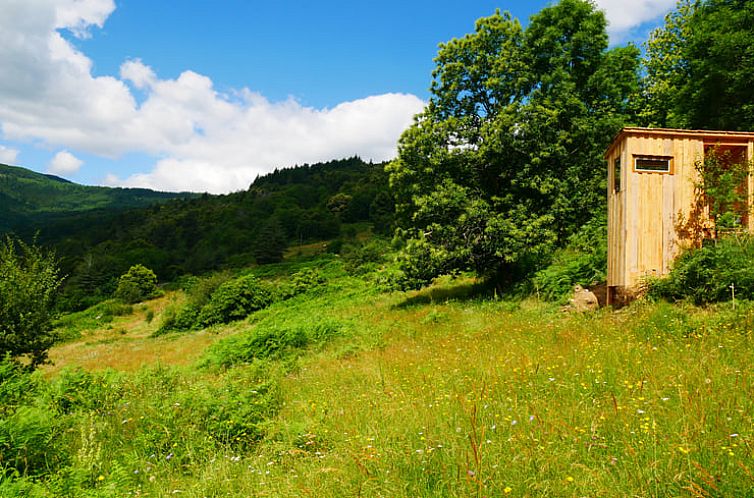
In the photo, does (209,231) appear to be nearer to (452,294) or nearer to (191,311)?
(191,311)

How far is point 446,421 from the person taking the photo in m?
4.18

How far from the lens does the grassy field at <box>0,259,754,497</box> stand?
3025 millimetres

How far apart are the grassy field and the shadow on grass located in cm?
683

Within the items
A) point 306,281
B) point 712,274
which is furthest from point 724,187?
point 306,281

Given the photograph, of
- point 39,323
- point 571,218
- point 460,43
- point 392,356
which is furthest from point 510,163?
point 39,323

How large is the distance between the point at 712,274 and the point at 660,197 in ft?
8.18

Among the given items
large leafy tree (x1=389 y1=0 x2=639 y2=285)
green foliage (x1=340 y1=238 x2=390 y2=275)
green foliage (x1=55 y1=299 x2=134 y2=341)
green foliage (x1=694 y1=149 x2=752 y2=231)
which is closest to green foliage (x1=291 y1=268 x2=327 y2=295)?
green foliage (x1=340 y1=238 x2=390 y2=275)

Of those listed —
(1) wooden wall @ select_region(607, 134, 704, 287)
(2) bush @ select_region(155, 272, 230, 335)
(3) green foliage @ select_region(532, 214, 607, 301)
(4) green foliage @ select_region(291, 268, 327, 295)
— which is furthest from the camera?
(4) green foliage @ select_region(291, 268, 327, 295)

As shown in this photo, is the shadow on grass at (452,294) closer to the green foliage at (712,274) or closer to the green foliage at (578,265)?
the green foliage at (578,265)

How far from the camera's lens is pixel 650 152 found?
10867 millimetres

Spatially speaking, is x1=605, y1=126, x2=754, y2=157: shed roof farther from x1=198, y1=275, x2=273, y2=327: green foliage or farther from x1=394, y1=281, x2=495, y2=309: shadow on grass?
x1=198, y1=275, x2=273, y2=327: green foliage

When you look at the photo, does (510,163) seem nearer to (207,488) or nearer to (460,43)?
(460,43)

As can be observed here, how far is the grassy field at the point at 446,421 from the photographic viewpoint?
3025 millimetres

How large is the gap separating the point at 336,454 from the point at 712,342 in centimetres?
562
